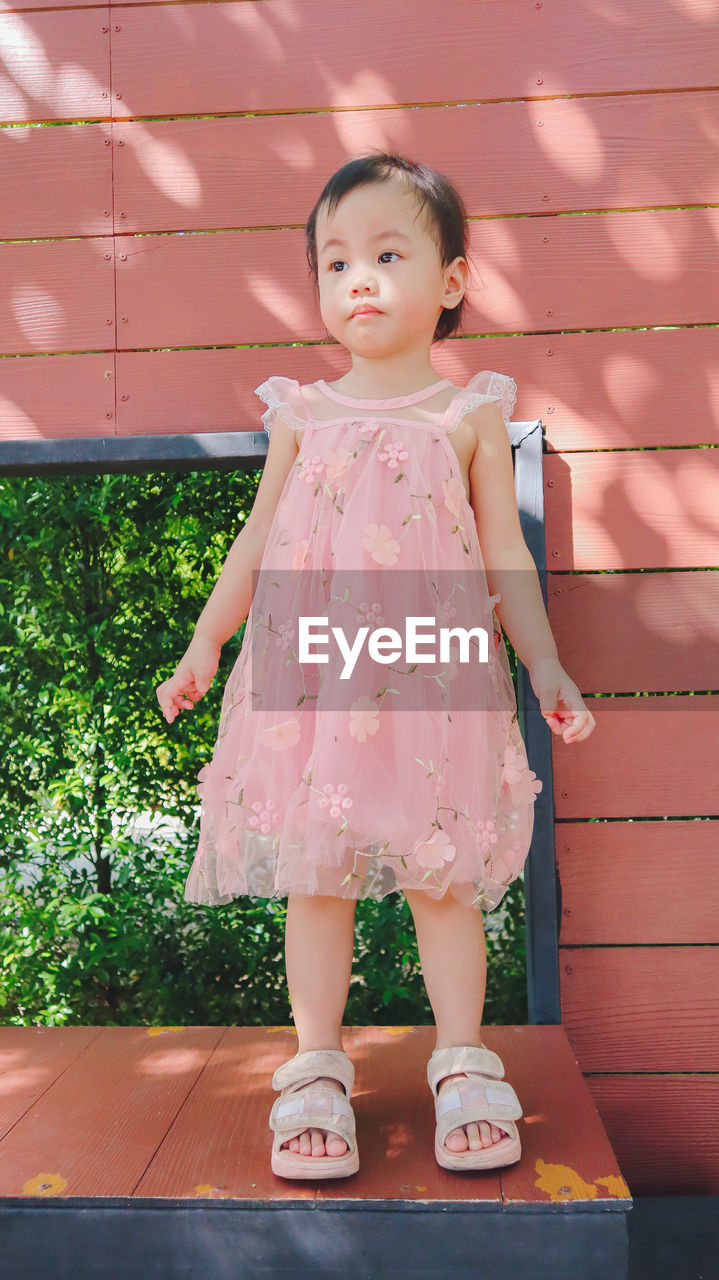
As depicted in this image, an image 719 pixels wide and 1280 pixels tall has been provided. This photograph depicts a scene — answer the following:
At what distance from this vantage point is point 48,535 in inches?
107

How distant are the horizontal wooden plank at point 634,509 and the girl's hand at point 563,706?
21.2 inches

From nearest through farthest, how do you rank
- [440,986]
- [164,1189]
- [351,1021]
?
[164,1189] < [440,986] < [351,1021]

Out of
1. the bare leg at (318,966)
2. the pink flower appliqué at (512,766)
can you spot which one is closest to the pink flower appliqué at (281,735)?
the bare leg at (318,966)

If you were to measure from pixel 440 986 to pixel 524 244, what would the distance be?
1487 mm

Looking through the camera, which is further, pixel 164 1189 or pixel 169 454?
pixel 169 454

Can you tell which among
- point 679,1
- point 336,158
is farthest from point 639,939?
point 679,1

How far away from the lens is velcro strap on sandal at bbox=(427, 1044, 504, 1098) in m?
1.48

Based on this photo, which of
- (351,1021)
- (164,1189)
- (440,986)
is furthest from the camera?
(351,1021)

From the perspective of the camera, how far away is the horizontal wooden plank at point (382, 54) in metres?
2.09

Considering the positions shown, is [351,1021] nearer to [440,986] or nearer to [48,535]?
[440,986]

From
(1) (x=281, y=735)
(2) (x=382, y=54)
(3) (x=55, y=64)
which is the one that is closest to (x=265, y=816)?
(1) (x=281, y=735)

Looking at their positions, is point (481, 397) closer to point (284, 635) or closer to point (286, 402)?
point (286, 402)

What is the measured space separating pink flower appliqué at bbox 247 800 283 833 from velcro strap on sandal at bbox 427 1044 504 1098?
0.43 metres

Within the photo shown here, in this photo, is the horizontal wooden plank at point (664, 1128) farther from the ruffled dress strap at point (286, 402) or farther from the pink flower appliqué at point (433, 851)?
the ruffled dress strap at point (286, 402)
